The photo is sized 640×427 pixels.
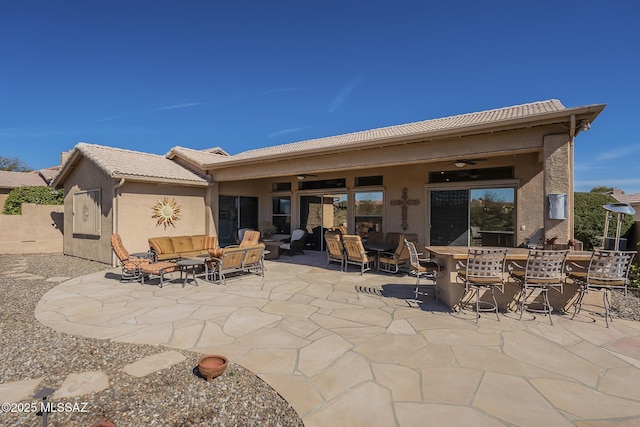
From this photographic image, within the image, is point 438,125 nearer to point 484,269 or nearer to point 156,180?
point 484,269

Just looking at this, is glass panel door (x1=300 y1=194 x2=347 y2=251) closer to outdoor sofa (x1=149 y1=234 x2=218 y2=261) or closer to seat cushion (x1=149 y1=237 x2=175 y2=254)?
outdoor sofa (x1=149 y1=234 x2=218 y2=261)

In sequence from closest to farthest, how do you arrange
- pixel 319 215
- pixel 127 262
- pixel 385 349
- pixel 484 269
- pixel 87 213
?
pixel 385 349 < pixel 484 269 < pixel 127 262 < pixel 87 213 < pixel 319 215

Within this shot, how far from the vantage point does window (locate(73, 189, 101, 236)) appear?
10416 millimetres

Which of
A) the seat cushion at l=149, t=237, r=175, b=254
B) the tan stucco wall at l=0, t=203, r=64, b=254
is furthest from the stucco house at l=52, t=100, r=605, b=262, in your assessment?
the seat cushion at l=149, t=237, r=175, b=254

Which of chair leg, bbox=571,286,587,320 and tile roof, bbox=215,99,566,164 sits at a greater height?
tile roof, bbox=215,99,566,164

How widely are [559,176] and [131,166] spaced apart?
12164 mm

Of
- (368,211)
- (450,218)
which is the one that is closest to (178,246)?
(368,211)

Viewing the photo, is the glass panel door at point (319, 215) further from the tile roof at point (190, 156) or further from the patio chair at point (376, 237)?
the tile roof at point (190, 156)

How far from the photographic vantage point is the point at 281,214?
1410cm

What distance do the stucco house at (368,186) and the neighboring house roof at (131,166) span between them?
0.05m

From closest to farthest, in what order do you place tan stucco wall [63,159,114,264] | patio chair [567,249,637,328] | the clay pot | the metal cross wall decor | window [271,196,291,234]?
1. the clay pot
2. patio chair [567,249,637,328]
3. tan stucco wall [63,159,114,264]
4. the metal cross wall decor
5. window [271,196,291,234]

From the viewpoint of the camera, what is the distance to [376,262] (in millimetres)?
9453

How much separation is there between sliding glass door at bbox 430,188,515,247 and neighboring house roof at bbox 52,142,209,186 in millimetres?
8966

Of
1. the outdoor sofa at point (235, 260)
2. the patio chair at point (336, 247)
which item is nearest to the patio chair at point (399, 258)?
the patio chair at point (336, 247)
